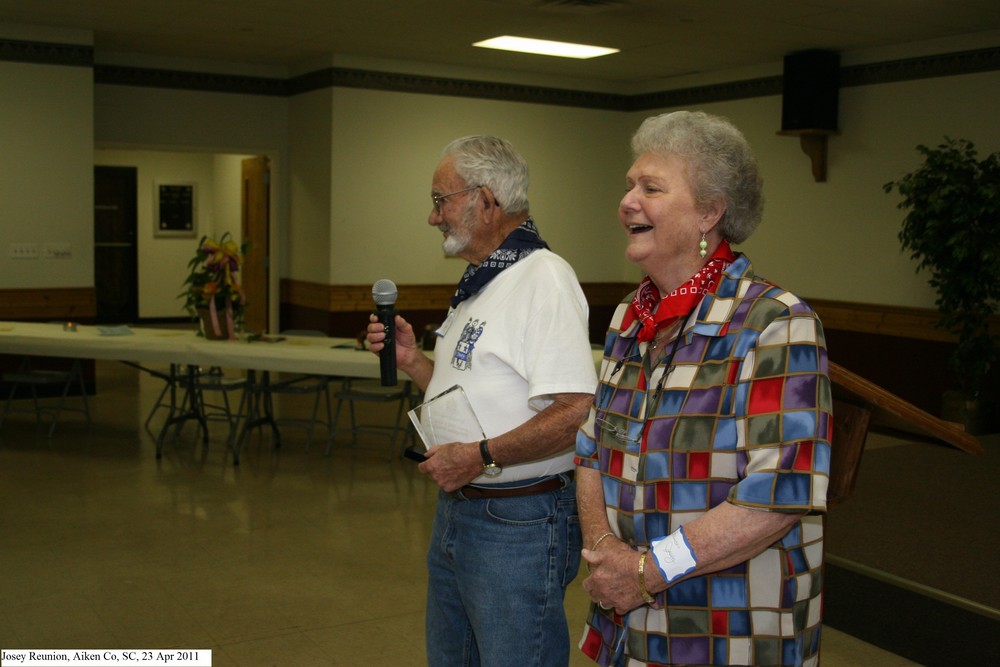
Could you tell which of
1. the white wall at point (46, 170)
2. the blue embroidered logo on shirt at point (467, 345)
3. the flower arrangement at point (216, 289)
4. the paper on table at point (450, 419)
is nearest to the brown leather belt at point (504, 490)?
the paper on table at point (450, 419)

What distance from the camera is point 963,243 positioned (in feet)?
24.9

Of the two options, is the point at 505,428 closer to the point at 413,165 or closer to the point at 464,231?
the point at 464,231

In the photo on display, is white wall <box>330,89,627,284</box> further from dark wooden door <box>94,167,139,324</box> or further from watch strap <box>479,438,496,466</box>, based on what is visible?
watch strap <box>479,438,496,466</box>

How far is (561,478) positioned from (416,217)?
8846 millimetres

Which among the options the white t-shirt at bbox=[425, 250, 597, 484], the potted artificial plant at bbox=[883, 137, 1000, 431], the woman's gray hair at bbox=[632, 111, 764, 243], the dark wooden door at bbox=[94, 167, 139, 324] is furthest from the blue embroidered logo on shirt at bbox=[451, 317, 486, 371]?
the dark wooden door at bbox=[94, 167, 139, 324]

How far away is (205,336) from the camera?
282 inches

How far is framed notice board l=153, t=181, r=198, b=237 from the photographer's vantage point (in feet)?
50.9

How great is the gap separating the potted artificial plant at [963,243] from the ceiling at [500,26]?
1175mm

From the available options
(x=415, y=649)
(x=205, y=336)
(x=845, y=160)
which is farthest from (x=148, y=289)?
(x=415, y=649)

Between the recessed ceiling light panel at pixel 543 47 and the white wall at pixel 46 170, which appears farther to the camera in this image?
the recessed ceiling light panel at pixel 543 47

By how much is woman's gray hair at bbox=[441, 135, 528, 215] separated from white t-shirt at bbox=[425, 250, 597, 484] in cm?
14

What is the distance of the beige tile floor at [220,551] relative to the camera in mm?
3912

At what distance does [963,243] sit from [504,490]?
252 inches

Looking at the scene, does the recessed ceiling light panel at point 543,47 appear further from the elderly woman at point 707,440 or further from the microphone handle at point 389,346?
the elderly woman at point 707,440
